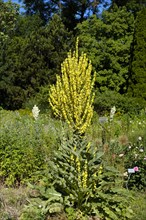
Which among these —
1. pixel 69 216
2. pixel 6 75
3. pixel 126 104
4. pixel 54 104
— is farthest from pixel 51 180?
pixel 6 75

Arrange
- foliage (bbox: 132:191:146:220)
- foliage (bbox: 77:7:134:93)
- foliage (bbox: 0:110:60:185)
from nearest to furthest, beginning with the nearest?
foliage (bbox: 132:191:146:220), foliage (bbox: 0:110:60:185), foliage (bbox: 77:7:134:93)

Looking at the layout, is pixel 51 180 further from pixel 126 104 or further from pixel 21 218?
pixel 126 104

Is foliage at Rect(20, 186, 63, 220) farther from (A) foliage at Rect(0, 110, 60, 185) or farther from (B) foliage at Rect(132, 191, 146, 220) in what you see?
(A) foliage at Rect(0, 110, 60, 185)

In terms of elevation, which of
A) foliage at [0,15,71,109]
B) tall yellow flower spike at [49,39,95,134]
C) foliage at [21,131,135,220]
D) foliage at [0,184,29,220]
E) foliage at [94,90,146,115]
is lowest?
foliage at [0,184,29,220]

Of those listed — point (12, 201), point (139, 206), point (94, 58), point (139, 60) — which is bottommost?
point (12, 201)

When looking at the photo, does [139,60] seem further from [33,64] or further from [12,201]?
[12,201]

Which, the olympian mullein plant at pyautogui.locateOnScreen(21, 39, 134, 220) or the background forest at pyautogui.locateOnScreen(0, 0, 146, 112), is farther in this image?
the background forest at pyautogui.locateOnScreen(0, 0, 146, 112)

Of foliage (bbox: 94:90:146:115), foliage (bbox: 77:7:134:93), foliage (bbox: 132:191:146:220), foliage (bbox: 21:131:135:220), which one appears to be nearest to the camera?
foliage (bbox: 21:131:135:220)

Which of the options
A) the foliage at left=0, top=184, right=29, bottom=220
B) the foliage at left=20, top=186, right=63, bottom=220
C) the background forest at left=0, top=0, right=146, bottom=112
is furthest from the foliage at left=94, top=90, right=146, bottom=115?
the foliage at left=20, top=186, right=63, bottom=220

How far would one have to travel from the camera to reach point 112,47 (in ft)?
57.3

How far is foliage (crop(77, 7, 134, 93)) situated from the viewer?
57.2ft

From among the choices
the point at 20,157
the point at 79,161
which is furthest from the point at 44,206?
the point at 20,157

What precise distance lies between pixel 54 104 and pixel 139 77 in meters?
10.8

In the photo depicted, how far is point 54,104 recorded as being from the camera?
368 centimetres
